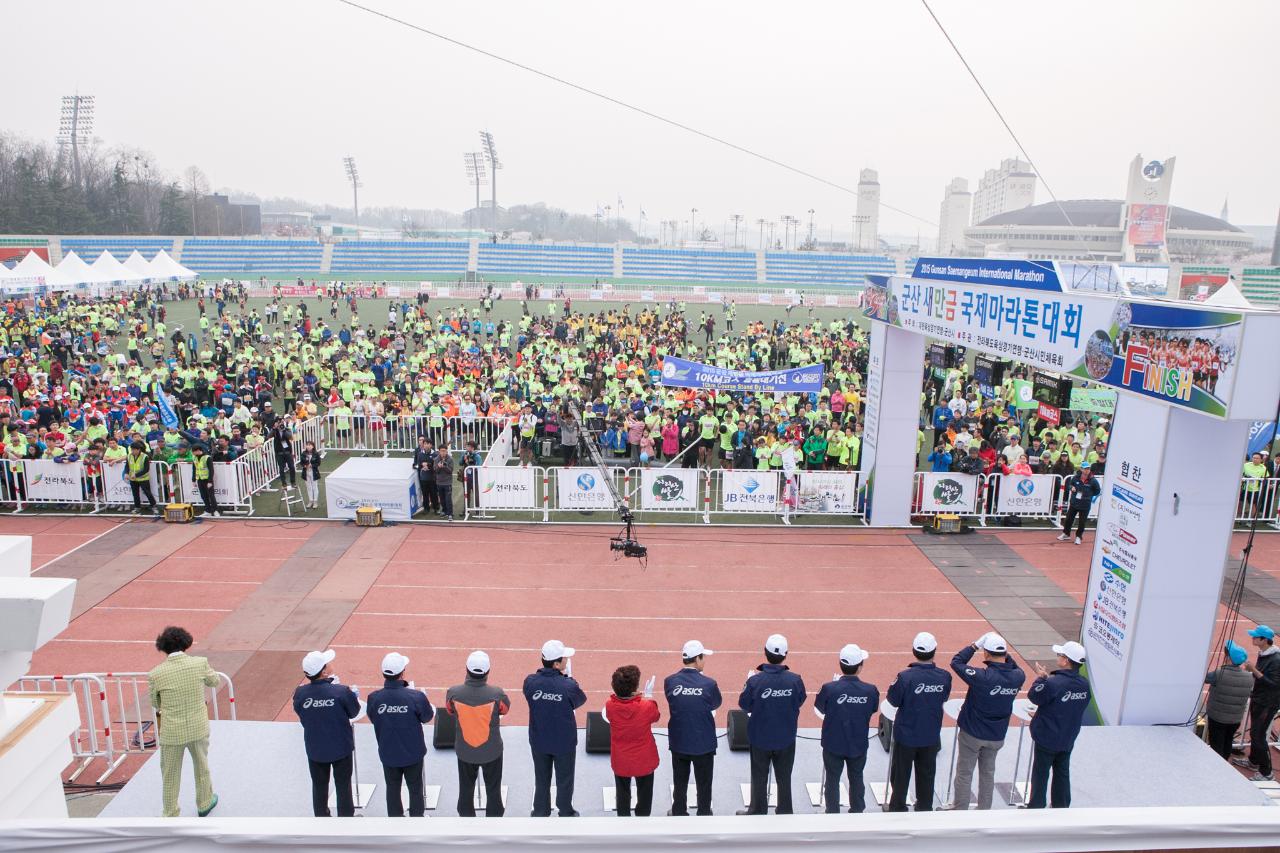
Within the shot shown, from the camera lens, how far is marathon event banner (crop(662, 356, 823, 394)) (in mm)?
18516

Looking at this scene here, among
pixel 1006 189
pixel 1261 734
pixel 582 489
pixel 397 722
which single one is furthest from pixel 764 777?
pixel 1006 189

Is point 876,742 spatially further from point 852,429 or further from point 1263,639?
point 852,429

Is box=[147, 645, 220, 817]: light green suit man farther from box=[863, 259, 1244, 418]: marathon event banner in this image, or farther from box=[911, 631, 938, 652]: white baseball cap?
box=[863, 259, 1244, 418]: marathon event banner

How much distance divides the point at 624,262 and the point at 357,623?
217 ft

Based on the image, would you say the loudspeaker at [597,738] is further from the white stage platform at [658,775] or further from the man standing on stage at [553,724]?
the man standing on stage at [553,724]

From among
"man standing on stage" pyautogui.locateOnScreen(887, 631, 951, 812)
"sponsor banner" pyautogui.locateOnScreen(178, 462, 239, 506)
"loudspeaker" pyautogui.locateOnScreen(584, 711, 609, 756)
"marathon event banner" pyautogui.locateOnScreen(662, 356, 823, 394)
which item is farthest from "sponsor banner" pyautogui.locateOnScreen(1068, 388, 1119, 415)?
"sponsor banner" pyautogui.locateOnScreen(178, 462, 239, 506)

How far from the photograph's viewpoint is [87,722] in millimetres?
9000

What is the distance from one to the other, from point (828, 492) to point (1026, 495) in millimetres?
3832

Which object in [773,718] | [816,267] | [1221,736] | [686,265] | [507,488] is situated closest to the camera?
[773,718]

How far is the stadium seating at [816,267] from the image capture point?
76.9 m

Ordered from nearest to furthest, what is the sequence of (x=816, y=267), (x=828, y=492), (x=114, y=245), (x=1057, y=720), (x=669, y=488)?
(x=1057, y=720), (x=669, y=488), (x=828, y=492), (x=114, y=245), (x=816, y=267)

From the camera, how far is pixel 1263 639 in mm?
8164

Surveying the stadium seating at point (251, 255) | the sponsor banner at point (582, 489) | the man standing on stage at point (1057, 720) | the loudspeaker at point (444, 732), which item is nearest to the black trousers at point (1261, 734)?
the man standing on stage at point (1057, 720)

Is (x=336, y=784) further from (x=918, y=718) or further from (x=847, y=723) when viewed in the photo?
(x=918, y=718)
